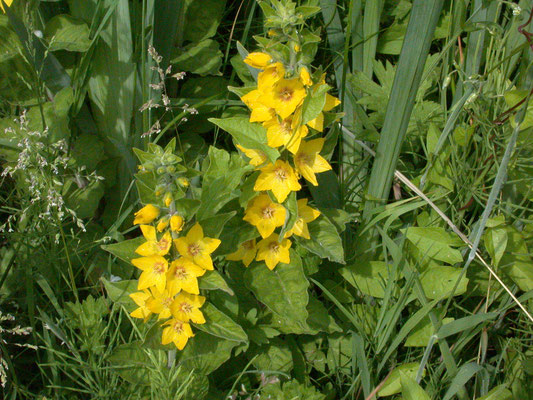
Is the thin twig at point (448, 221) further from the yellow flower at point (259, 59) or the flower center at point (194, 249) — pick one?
the flower center at point (194, 249)

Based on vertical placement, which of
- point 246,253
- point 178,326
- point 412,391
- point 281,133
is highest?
point 281,133

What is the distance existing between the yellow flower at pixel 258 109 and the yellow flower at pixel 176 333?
52cm

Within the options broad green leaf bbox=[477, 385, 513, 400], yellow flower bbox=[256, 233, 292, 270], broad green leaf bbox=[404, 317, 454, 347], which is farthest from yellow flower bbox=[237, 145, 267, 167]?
broad green leaf bbox=[477, 385, 513, 400]

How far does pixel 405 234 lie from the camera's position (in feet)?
5.18

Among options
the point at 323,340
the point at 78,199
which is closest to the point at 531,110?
the point at 323,340

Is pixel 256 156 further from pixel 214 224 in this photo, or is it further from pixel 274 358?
pixel 274 358

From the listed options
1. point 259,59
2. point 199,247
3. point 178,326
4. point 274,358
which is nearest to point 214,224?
point 199,247

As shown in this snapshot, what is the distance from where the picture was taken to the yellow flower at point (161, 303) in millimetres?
1294

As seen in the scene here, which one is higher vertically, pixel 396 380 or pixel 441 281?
pixel 441 281

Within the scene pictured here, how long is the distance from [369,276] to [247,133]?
584 mm

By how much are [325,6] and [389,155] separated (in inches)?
19.6

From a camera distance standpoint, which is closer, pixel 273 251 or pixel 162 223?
pixel 162 223

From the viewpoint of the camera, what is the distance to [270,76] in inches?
49.6

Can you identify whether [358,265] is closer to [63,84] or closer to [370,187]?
[370,187]
